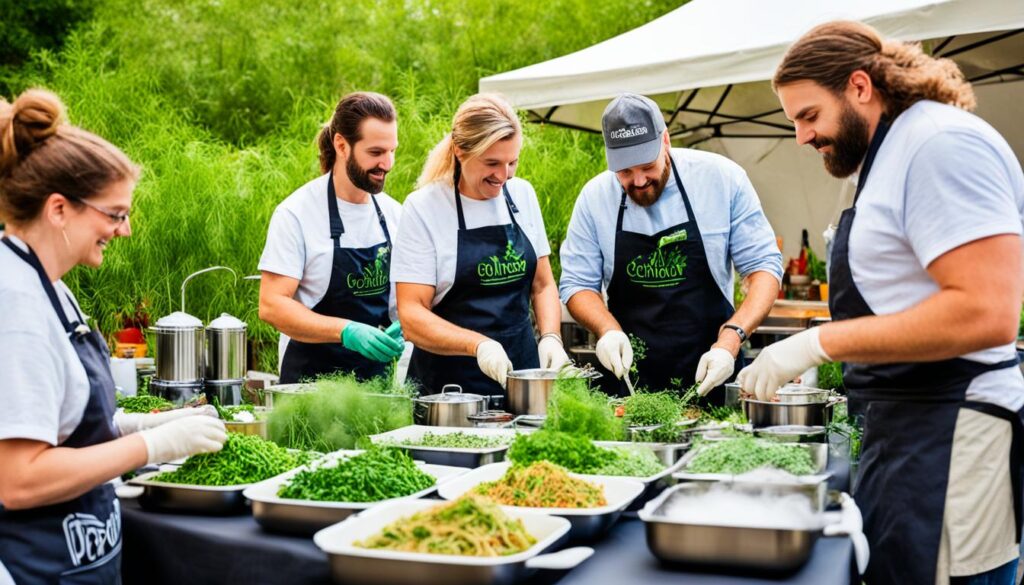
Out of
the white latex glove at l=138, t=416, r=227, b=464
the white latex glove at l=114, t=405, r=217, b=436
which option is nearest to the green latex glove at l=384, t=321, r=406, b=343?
the white latex glove at l=114, t=405, r=217, b=436

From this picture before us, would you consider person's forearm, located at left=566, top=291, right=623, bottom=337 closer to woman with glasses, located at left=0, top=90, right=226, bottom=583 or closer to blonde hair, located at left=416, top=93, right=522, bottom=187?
blonde hair, located at left=416, top=93, right=522, bottom=187

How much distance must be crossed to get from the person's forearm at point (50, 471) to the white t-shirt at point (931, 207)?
164 cm

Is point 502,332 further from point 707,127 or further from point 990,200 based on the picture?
point 707,127

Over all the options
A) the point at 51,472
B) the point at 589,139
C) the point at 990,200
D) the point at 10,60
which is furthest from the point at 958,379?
the point at 10,60

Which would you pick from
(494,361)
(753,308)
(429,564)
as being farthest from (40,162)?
(753,308)

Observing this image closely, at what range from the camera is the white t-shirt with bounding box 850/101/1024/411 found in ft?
6.49

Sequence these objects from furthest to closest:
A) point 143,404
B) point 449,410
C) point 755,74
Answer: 1. point 755,74
2. point 143,404
3. point 449,410

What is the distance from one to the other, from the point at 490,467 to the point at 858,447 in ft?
3.28

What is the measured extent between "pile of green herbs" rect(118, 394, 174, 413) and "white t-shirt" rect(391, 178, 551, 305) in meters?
0.97

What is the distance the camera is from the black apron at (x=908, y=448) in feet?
6.96

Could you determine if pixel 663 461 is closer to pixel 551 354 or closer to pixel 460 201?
pixel 551 354

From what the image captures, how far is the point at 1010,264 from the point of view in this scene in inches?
77.1

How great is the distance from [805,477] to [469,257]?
1.86 meters

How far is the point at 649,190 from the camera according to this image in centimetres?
361
